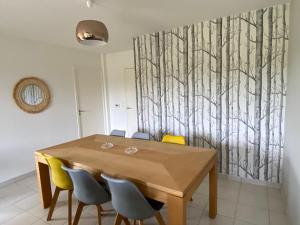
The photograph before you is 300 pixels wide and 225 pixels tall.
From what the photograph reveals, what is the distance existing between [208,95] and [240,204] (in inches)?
59.1

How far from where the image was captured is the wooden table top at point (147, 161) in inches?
55.7

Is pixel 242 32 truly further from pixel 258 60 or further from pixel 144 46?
pixel 144 46

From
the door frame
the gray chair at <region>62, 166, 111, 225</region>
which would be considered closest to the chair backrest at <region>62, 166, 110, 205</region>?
the gray chair at <region>62, 166, 111, 225</region>

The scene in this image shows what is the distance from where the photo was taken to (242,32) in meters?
2.54

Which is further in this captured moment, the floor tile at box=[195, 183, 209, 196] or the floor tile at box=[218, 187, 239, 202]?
the floor tile at box=[195, 183, 209, 196]

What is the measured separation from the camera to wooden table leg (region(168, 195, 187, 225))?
1277 mm

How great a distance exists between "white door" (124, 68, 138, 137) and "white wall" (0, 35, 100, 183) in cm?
103

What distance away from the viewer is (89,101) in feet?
14.2

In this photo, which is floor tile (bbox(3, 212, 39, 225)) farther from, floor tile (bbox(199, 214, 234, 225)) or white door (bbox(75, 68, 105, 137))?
white door (bbox(75, 68, 105, 137))

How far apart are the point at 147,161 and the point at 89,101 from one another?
295cm

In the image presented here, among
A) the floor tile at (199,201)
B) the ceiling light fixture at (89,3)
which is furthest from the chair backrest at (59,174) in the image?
the ceiling light fixture at (89,3)

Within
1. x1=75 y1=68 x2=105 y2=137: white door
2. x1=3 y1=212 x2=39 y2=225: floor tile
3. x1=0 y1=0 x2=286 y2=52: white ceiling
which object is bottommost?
x1=3 y1=212 x2=39 y2=225: floor tile

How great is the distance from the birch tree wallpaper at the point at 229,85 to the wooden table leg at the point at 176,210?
1824mm

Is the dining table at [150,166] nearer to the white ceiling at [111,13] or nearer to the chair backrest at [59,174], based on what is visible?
the chair backrest at [59,174]
